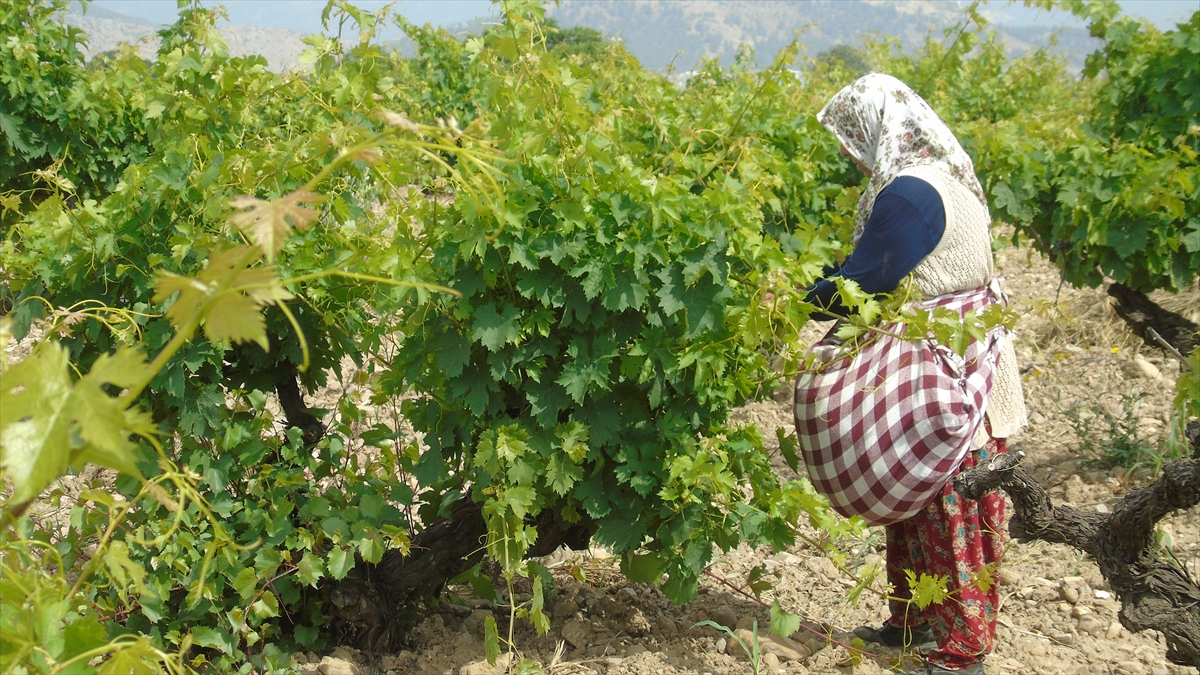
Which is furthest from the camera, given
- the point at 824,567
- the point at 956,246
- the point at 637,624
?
the point at 824,567

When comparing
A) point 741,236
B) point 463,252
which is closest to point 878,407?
point 741,236

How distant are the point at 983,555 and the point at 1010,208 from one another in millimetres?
2013

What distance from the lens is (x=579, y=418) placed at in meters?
2.38

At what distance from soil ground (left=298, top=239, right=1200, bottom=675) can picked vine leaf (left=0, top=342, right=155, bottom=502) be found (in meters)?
1.92

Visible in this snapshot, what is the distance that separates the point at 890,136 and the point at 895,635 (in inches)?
62.8

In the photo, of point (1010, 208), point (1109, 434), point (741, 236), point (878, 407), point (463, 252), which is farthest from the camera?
point (1109, 434)

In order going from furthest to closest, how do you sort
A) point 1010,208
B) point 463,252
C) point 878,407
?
point 1010,208
point 878,407
point 463,252

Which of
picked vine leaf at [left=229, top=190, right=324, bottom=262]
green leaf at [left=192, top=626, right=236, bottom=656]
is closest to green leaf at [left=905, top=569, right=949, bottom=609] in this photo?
green leaf at [left=192, top=626, right=236, bottom=656]

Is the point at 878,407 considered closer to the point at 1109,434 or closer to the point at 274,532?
the point at 274,532

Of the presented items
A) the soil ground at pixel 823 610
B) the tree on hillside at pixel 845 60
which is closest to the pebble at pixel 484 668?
the soil ground at pixel 823 610

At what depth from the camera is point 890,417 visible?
2.52 m

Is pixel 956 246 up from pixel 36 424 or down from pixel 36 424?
up

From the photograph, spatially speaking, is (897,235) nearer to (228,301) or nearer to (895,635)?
(895,635)

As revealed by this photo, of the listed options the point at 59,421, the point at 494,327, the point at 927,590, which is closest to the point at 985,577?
the point at 927,590
